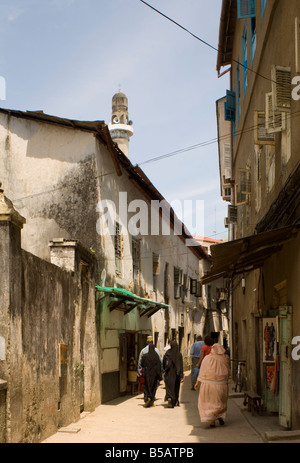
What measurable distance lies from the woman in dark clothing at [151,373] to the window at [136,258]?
14.5 ft

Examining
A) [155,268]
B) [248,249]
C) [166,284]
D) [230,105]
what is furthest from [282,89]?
[166,284]

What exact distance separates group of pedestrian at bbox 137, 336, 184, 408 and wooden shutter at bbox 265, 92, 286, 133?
7.20 metres

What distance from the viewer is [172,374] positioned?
1525 cm

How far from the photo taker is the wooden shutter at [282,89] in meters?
9.31

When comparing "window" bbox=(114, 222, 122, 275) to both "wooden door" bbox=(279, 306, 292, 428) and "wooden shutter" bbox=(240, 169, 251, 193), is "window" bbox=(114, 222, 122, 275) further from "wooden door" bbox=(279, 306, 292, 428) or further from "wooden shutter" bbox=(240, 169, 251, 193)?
"wooden door" bbox=(279, 306, 292, 428)

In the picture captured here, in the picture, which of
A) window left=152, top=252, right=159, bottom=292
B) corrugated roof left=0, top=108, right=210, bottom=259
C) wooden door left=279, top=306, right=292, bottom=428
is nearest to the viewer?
wooden door left=279, top=306, right=292, bottom=428

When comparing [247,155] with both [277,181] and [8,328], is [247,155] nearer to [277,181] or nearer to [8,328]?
[277,181]

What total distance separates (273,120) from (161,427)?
5.73m

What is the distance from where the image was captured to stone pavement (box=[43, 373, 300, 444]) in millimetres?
9703

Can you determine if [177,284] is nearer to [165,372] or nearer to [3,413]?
[165,372]

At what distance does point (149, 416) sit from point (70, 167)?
252 inches

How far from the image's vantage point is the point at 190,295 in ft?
112

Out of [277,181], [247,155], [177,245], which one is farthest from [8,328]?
[177,245]

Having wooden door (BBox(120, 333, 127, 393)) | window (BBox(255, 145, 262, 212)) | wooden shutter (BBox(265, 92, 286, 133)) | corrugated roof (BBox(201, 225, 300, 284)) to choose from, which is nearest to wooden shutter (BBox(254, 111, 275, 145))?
wooden shutter (BBox(265, 92, 286, 133))
